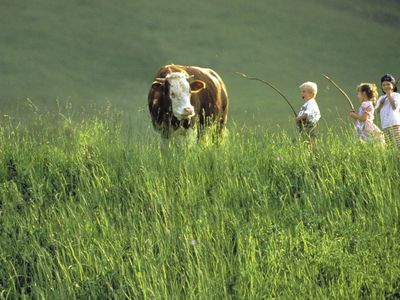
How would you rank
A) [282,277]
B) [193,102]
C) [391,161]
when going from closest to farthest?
[282,277] → [391,161] → [193,102]

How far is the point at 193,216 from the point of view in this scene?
684 centimetres

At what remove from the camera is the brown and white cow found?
9492 mm

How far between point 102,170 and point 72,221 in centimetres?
154

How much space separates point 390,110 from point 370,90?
37 centimetres

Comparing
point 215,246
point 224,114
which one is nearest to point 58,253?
point 215,246

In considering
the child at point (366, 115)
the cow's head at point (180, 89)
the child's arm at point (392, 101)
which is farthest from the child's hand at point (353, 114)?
the cow's head at point (180, 89)

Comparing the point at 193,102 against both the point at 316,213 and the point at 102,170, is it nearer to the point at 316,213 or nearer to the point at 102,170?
the point at 102,170

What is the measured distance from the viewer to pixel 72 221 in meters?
6.60

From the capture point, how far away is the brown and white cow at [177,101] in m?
9.49

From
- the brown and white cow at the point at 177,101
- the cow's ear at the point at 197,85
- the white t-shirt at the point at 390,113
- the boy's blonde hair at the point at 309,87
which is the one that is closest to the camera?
the boy's blonde hair at the point at 309,87

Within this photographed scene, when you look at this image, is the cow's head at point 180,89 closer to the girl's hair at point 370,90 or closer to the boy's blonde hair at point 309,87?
the boy's blonde hair at point 309,87

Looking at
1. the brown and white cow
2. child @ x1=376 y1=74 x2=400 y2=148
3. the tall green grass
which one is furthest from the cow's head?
child @ x1=376 y1=74 x2=400 y2=148

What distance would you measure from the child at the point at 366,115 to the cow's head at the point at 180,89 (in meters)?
1.92

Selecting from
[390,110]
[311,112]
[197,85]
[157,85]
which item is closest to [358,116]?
[390,110]
